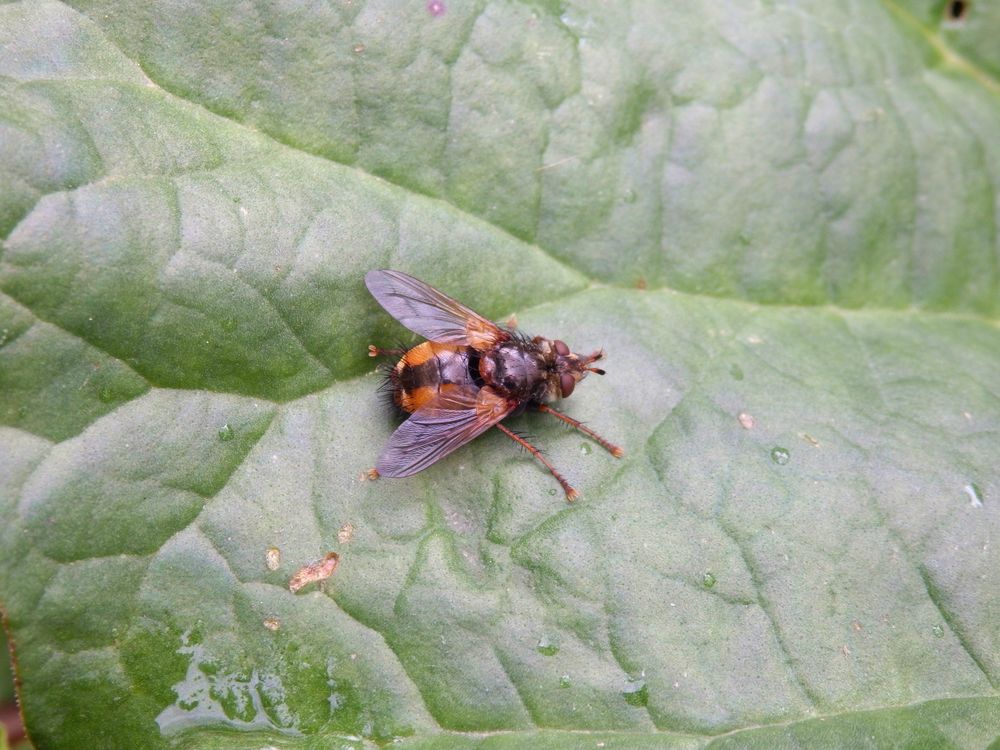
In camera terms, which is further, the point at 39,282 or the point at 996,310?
the point at 996,310

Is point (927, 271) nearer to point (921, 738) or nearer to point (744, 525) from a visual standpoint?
point (744, 525)

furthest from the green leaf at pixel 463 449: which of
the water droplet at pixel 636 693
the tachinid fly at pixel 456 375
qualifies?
the tachinid fly at pixel 456 375

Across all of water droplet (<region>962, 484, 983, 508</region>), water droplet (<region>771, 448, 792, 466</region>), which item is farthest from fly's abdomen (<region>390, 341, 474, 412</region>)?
water droplet (<region>962, 484, 983, 508</region>)

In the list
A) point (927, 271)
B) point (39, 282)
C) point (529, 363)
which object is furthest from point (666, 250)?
point (39, 282)

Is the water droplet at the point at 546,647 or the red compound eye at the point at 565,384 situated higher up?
the red compound eye at the point at 565,384

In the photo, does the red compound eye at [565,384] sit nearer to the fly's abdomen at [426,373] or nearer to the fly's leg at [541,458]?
the fly's leg at [541,458]

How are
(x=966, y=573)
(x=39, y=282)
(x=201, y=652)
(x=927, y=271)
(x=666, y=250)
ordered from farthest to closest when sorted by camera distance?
(x=927, y=271) → (x=666, y=250) → (x=966, y=573) → (x=201, y=652) → (x=39, y=282)

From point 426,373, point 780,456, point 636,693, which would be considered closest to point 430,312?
point 426,373
